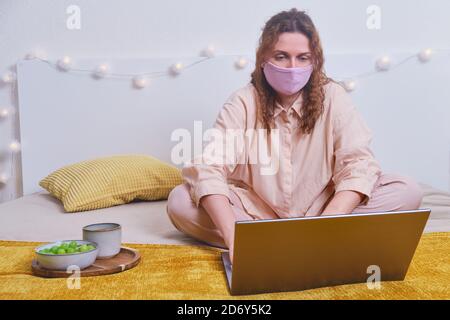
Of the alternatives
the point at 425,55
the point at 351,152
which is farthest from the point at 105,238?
the point at 425,55

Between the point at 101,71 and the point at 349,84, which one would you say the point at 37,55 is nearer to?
the point at 101,71

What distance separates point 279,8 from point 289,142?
1.14m

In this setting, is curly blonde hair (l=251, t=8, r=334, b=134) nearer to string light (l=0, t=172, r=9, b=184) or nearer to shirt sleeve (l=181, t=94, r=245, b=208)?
shirt sleeve (l=181, t=94, r=245, b=208)

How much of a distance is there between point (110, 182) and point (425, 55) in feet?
4.90

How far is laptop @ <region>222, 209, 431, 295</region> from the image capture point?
2.89ft

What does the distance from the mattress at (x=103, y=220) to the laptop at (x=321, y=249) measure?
1.59 feet

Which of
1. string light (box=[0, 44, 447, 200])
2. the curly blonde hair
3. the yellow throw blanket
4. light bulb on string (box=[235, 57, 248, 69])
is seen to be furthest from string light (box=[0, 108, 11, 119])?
the curly blonde hair

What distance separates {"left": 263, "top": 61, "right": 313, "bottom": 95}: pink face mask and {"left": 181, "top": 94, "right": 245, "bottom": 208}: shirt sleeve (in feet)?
0.36

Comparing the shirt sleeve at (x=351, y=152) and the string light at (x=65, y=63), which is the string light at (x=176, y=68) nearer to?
the string light at (x=65, y=63)

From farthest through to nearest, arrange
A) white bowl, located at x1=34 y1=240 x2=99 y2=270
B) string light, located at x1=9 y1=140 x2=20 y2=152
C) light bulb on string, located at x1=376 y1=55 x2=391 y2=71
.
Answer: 1. string light, located at x1=9 y1=140 x2=20 y2=152
2. light bulb on string, located at x1=376 y1=55 x2=391 y2=71
3. white bowl, located at x1=34 y1=240 x2=99 y2=270

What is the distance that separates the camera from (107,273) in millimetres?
1087

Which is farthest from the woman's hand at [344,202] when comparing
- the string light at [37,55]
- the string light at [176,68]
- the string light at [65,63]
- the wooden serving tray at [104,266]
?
the string light at [37,55]

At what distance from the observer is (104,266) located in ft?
3.64

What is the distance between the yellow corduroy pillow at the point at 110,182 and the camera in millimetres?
1837
